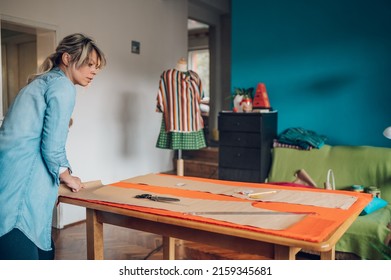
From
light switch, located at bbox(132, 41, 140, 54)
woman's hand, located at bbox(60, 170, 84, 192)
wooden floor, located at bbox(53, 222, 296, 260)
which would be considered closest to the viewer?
woman's hand, located at bbox(60, 170, 84, 192)

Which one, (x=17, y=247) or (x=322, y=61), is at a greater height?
(x=322, y=61)

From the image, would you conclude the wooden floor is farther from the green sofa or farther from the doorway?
the doorway

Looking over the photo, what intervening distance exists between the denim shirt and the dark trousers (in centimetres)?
2

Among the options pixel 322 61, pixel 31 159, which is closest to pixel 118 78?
pixel 322 61

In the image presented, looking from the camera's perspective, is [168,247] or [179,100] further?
[179,100]

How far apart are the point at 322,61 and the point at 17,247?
3.15m

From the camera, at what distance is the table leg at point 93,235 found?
70.3 inches

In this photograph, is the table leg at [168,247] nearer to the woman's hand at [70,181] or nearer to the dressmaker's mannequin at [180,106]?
the woman's hand at [70,181]

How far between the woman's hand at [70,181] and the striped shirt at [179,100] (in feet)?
6.61

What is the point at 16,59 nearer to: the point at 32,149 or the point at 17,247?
the point at 32,149

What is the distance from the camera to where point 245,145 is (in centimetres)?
364

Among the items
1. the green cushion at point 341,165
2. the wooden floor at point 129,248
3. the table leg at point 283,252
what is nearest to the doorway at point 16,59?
the wooden floor at point 129,248

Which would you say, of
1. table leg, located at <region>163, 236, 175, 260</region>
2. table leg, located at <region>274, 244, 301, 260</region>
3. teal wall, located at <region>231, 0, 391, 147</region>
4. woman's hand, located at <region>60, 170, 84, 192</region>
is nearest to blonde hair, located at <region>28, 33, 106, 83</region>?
woman's hand, located at <region>60, 170, 84, 192</region>

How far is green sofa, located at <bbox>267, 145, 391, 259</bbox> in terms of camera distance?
267 cm
